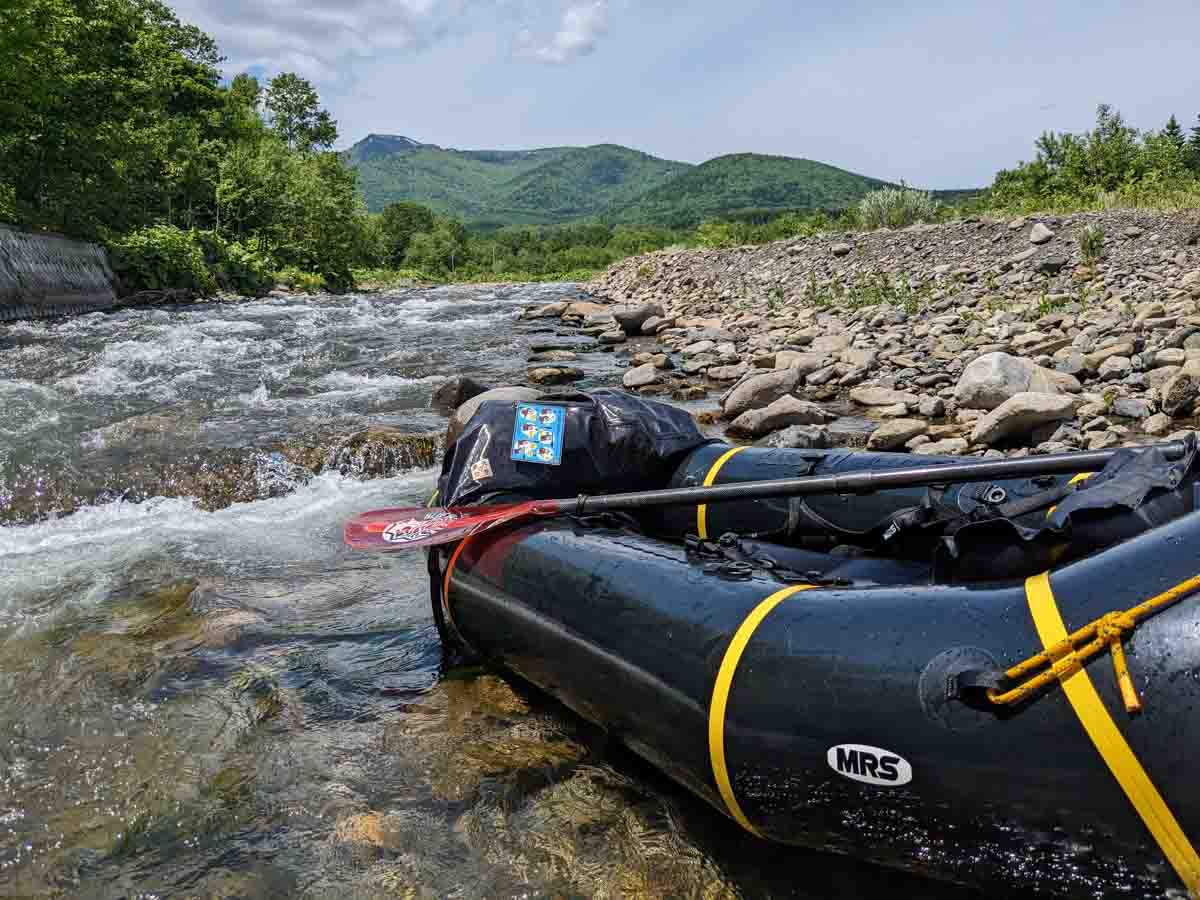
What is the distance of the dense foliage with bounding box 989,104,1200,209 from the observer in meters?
15.5

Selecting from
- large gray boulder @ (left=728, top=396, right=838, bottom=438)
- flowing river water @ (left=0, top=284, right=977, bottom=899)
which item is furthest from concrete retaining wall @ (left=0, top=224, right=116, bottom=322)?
large gray boulder @ (left=728, top=396, right=838, bottom=438)

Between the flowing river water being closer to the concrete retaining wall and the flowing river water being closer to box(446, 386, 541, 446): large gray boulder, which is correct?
box(446, 386, 541, 446): large gray boulder

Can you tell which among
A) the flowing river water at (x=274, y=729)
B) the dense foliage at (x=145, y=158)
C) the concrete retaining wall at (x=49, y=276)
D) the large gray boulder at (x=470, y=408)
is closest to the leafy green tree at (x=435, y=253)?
the dense foliage at (x=145, y=158)

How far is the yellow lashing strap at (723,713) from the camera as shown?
224cm

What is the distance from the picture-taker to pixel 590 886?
7.80 feet

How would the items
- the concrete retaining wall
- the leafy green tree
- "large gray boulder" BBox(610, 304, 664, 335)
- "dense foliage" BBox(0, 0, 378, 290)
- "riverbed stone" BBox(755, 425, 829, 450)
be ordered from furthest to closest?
the leafy green tree < "dense foliage" BBox(0, 0, 378, 290) < "large gray boulder" BBox(610, 304, 664, 335) < the concrete retaining wall < "riverbed stone" BBox(755, 425, 829, 450)

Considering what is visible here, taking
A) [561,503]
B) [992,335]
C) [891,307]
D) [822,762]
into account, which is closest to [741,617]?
[822,762]

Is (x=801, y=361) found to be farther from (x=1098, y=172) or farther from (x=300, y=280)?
(x=300, y=280)

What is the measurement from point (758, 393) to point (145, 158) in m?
21.7

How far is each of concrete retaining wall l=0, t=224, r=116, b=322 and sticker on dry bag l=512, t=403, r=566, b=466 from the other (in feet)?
52.3

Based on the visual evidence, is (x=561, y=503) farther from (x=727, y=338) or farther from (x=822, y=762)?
(x=727, y=338)

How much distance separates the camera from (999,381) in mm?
7246

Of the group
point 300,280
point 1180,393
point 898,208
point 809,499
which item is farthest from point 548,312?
point 809,499

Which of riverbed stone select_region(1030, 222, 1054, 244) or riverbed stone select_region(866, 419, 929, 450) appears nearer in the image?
riverbed stone select_region(866, 419, 929, 450)
